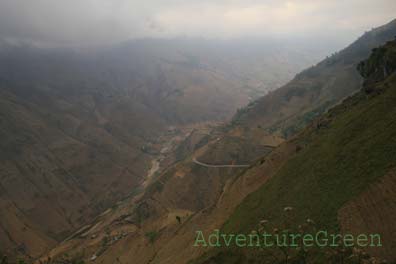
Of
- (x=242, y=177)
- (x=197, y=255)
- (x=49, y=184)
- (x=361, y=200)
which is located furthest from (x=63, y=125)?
(x=361, y=200)

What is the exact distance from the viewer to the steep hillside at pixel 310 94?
102188 mm

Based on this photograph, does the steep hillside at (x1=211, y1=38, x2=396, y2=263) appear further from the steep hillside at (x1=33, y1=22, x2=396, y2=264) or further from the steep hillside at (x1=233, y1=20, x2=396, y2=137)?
the steep hillside at (x1=233, y1=20, x2=396, y2=137)

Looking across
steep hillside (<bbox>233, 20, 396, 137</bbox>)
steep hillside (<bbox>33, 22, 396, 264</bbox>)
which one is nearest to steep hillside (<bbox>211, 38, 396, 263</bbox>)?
steep hillside (<bbox>33, 22, 396, 264</bbox>)

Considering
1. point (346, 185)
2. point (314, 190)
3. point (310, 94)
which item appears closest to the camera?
point (346, 185)

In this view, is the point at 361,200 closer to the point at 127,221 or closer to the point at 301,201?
the point at 301,201

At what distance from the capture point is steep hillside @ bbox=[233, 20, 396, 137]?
10219 centimetres

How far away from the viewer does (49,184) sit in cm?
11688

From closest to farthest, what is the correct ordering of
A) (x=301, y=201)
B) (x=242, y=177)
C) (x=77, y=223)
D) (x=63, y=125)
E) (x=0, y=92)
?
1. (x=301, y=201)
2. (x=242, y=177)
3. (x=77, y=223)
4. (x=63, y=125)
5. (x=0, y=92)

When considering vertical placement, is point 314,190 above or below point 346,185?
below

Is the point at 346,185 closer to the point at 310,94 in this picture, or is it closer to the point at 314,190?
the point at 314,190

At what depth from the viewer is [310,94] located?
121750 millimetres

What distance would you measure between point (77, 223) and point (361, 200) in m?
101

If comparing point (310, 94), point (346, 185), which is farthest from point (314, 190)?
point (310, 94)

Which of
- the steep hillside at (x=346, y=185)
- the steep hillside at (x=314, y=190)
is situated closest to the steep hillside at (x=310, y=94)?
the steep hillside at (x=314, y=190)
